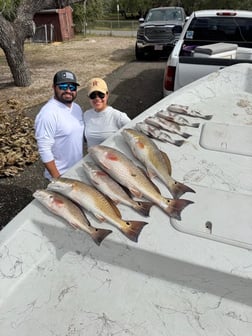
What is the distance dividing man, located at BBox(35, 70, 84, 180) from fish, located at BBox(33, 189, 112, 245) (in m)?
0.94

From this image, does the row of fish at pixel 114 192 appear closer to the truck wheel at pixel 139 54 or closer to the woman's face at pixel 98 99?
the woman's face at pixel 98 99

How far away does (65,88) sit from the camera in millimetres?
3135

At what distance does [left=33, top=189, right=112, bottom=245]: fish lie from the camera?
1995 millimetres

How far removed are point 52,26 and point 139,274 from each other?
2471cm

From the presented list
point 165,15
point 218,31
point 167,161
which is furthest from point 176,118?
point 165,15

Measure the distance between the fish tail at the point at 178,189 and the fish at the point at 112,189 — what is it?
0.59ft

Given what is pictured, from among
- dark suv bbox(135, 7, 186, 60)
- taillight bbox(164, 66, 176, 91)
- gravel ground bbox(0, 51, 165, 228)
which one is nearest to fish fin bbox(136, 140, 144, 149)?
gravel ground bbox(0, 51, 165, 228)

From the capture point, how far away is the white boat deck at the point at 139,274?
5.82 feet

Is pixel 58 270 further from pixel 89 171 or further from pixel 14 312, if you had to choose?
pixel 89 171

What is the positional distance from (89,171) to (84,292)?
79 cm

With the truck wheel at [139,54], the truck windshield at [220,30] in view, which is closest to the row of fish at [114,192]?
the truck windshield at [220,30]

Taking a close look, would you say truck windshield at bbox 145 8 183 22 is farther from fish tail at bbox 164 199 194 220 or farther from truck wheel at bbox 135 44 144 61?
fish tail at bbox 164 199 194 220

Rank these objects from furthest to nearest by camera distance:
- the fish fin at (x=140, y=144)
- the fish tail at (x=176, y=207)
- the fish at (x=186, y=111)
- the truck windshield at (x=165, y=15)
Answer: the truck windshield at (x=165, y=15), the fish at (x=186, y=111), the fish fin at (x=140, y=144), the fish tail at (x=176, y=207)

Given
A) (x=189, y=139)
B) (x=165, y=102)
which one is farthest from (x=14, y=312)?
(x=165, y=102)
